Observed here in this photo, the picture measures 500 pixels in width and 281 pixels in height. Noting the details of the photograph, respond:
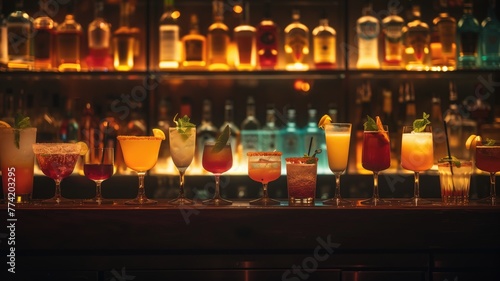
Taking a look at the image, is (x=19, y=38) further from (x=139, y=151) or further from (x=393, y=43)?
(x=393, y=43)

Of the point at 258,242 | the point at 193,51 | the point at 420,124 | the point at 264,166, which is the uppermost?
the point at 193,51

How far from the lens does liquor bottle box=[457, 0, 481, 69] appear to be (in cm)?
302

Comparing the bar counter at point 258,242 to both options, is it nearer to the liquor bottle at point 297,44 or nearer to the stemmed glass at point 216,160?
the stemmed glass at point 216,160

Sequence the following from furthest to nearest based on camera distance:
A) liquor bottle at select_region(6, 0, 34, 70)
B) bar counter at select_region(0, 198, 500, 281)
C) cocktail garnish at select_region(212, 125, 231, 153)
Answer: liquor bottle at select_region(6, 0, 34, 70)
cocktail garnish at select_region(212, 125, 231, 153)
bar counter at select_region(0, 198, 500, 281)

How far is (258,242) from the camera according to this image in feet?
5.44

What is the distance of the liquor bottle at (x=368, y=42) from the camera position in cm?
305

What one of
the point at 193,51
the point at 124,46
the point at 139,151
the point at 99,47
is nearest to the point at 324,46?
the point at 193,51

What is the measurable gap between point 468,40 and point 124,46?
1.65m

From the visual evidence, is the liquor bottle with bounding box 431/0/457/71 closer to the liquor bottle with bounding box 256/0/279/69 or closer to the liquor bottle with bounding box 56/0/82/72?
the liquor bottle with bounding box 256/0/279/69

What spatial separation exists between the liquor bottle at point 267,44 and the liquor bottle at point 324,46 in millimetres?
194

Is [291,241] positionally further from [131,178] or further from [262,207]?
[131,178]

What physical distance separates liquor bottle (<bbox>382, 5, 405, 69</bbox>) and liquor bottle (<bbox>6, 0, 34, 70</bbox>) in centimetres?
A: 170

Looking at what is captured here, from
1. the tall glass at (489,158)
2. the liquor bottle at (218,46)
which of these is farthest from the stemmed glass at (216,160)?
the liquor bottle at (218,46)

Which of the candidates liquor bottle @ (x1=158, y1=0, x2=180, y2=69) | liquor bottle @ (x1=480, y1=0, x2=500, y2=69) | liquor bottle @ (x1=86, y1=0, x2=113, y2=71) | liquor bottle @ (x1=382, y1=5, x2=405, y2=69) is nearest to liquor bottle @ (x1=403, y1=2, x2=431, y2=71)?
liquor bottle @ (x1=382, y1=5, x2=405, y2=69)
